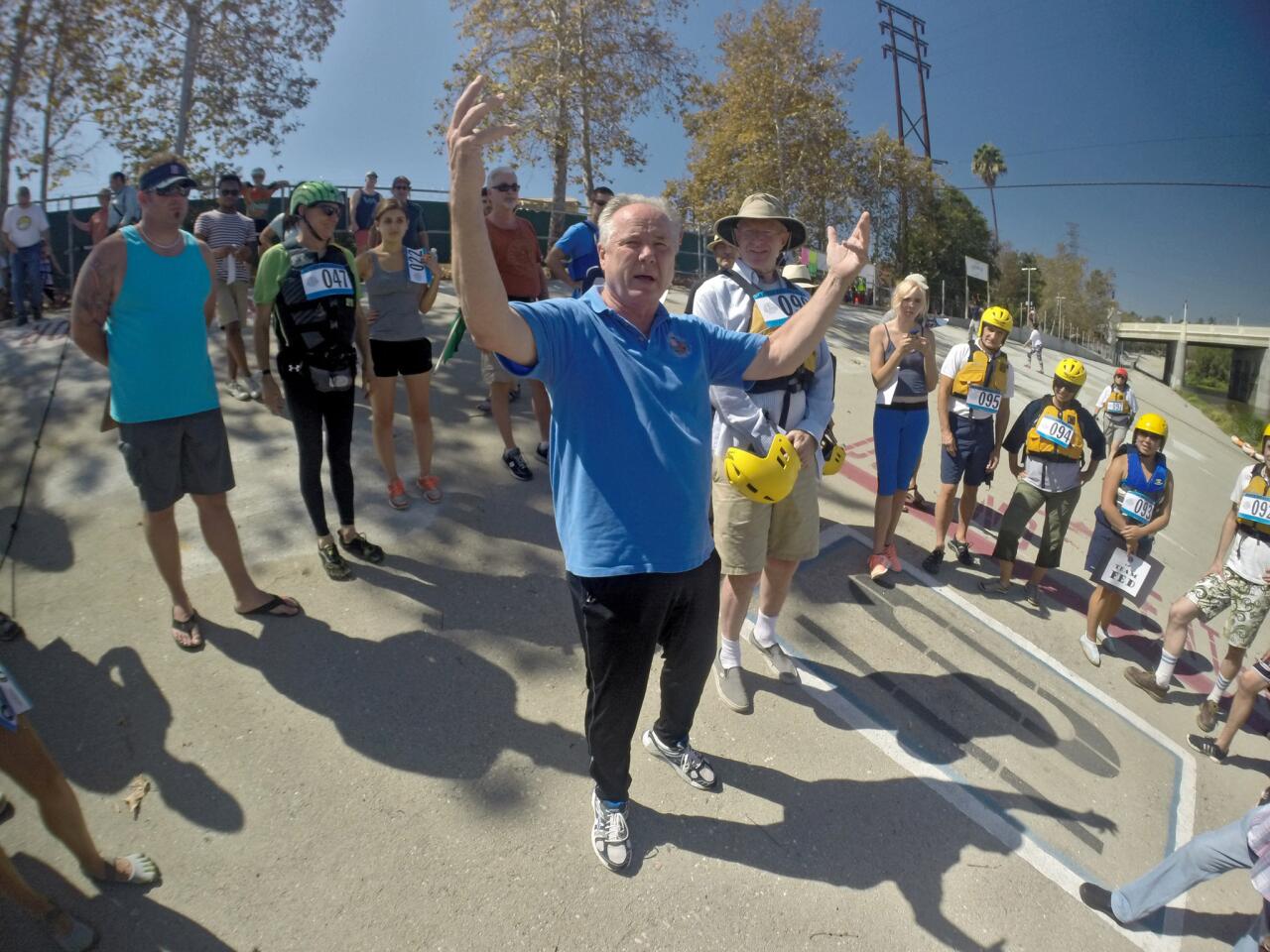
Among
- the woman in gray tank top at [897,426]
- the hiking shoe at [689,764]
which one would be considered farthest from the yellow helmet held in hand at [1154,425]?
the hiking shoe at [689,764]

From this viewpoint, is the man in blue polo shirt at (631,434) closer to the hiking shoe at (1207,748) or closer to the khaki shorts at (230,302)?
the hiking shoe at (1207,748)

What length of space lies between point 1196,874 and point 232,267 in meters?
7.73

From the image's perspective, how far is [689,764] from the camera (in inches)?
110

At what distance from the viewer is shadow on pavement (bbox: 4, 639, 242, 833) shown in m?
2.54

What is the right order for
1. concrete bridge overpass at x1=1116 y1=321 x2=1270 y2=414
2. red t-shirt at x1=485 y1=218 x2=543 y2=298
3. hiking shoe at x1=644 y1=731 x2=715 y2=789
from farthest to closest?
concrete bridge overpass at x1=1116 y1=321 x2=1270 y2=414 → red t-shirt at x1=485 y1=218 x2=543 y2=298 → hiking shoe at x1=644 y1=731 x2=715 y2=789

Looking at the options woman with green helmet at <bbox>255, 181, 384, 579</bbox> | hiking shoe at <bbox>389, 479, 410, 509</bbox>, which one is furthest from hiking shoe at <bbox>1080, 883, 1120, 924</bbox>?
hiking shoe at <bbox>389, 479, 410, 509</bbox>

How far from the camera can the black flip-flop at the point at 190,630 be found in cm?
321

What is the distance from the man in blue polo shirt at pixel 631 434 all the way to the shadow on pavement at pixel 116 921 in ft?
4.45

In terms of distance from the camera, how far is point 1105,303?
227ft

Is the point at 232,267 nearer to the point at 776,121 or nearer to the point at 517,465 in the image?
the point at 517,465

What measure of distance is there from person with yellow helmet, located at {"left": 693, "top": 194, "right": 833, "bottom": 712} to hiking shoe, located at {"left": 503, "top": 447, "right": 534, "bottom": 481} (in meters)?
2.24

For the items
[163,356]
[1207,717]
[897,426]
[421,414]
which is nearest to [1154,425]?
[897,426]

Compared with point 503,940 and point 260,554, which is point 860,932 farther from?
point 260,554

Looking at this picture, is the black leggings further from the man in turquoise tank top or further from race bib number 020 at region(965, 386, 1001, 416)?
race bib number 020 at region(965, 386, 1001, 416)
